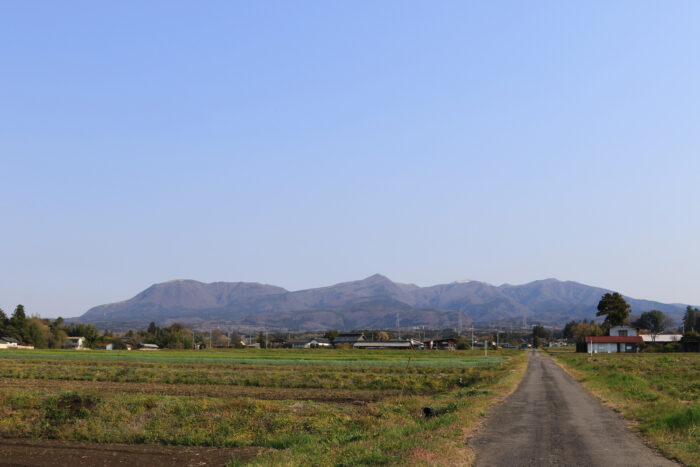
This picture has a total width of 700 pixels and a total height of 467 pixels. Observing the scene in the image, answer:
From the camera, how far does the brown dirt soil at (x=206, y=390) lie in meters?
39.7

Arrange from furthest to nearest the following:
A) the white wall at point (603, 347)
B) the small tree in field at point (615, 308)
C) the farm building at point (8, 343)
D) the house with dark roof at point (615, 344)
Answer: the small tree in field at point (615, 308)
the farm building at point (8, 343)
the white wall at point (603, 347)
the house with dark roof at point (615, 344)

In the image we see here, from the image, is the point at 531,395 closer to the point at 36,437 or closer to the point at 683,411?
the point at 683,411

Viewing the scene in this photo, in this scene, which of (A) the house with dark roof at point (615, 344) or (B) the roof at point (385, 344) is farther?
(B) the roof at point (385, 344)

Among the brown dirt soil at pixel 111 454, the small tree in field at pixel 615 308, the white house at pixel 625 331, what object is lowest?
the white house at pixel 625 331

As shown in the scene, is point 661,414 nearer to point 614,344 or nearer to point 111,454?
point 111,454

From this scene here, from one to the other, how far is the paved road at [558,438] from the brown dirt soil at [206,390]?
1409 cm

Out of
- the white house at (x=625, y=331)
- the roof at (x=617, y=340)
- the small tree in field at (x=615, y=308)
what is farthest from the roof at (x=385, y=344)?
the roof at (x=617, y=340)

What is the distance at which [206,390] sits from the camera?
43.3 metres

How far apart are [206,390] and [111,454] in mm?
22251

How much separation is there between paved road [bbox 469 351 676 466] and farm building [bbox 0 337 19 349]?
5541 inches

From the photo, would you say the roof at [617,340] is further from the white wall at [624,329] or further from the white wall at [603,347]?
the white wall at [624,329]

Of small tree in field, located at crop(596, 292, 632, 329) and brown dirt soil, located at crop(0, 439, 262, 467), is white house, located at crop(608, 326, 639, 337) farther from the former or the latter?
brown dirt soil, located at crop(0, 439, 262, 467)

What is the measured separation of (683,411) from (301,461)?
1363cm

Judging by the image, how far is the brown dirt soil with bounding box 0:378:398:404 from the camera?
39.7 meters
